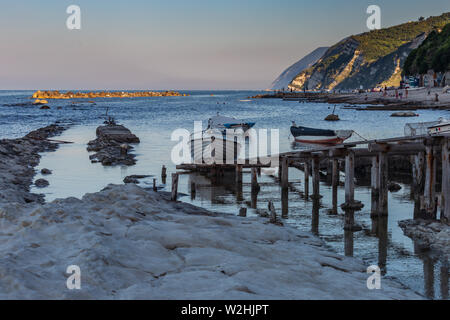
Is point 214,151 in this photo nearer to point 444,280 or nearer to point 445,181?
point 445,181

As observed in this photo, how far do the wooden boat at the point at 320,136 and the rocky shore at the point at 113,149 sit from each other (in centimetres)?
1449

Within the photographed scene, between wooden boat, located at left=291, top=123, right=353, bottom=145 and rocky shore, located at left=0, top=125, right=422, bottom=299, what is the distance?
26304 mm

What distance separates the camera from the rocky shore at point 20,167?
54.8 ft

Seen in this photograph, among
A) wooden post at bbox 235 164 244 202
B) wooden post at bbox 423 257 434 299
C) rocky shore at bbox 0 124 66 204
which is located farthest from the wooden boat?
wooden post at bbox 423 257 434 299

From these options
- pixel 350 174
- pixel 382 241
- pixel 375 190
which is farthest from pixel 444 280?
pixel 375 190

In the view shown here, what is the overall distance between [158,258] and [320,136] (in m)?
32.5

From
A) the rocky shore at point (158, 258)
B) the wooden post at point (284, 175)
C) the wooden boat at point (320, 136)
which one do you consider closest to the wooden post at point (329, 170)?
the wooden post at point (284, 175)

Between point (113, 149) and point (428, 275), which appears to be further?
point (113, 149)

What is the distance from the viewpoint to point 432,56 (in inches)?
4171

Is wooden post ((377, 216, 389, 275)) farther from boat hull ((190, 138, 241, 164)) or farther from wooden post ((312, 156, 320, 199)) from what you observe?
boat hull ((190, 138, 241, 164))

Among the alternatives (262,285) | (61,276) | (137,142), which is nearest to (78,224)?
(61,276)

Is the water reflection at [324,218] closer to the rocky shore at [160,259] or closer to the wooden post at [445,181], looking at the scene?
the rocky shore at [160,259]

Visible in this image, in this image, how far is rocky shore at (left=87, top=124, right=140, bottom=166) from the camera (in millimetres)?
31797

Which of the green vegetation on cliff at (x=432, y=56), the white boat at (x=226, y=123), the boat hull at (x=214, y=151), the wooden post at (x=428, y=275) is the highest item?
the green vegetation on cliff at (x=432, y=56)
